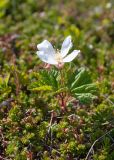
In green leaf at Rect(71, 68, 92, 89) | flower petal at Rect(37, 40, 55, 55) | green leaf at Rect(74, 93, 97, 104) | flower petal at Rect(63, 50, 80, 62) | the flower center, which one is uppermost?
flower petal at Rect(37, 40, 55, 55)

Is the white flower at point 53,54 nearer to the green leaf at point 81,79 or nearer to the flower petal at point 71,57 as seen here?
the flower petal at point 71,57

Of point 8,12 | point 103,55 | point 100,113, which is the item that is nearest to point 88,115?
point 100,113

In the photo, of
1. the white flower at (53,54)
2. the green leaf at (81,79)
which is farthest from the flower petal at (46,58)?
the green leaf at (81,79)

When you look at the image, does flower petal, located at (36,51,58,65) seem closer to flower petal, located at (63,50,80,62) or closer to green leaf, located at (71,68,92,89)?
flower petal, located at (63,50,80,62)

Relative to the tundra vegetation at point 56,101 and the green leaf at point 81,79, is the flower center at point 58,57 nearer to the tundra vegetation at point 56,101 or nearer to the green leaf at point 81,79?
the tundra vegetation at point 56,101

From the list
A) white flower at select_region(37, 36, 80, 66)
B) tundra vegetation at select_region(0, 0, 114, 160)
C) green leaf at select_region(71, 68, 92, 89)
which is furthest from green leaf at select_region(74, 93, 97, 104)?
white flower at select_region(37, 36, 80, 66)

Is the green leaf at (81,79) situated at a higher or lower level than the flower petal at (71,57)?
lower

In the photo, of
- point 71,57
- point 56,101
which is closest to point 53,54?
point 71,57

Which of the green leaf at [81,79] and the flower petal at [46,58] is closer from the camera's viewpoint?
the flower petal at [46,58]

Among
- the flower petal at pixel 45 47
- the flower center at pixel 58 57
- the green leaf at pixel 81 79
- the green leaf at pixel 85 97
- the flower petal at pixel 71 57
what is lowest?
the green leaf at pixel 85 97

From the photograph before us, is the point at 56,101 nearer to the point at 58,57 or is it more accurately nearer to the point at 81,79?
the point at 81,79

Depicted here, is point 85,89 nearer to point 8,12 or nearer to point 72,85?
point 72,85

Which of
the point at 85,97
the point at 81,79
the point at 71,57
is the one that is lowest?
the point at 85,97

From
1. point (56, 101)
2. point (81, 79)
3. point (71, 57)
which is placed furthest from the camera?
point (56, 101)
